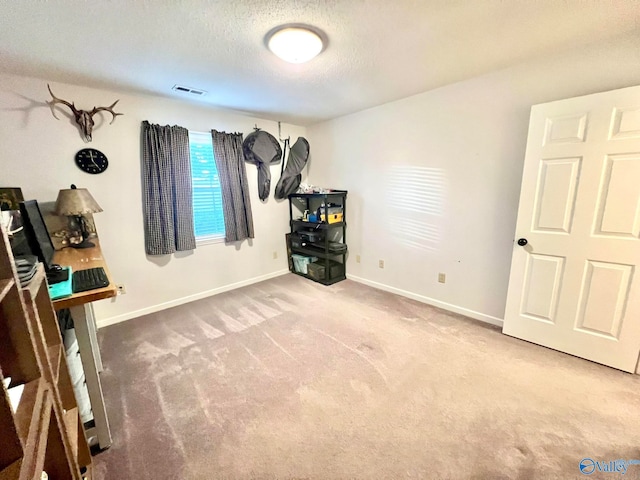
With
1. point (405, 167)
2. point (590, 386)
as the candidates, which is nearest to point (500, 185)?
point (405, 167)

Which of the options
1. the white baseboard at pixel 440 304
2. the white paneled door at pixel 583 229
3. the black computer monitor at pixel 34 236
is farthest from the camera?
the white baseboard at pixel 440 304

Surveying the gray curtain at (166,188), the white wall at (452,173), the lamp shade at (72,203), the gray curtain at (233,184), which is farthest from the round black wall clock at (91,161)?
the white wall at (452,173)

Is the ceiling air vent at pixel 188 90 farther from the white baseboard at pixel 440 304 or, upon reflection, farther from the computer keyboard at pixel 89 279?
the white baseboard at pixel 440 304

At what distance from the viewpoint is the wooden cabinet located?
1.90 ft

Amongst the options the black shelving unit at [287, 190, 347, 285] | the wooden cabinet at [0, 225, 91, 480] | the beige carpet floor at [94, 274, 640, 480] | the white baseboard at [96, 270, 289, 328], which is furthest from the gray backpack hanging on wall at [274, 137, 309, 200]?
the wooden cabinet at [0, 225, 91, 480]

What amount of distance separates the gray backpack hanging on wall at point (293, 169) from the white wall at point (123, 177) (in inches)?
6.1

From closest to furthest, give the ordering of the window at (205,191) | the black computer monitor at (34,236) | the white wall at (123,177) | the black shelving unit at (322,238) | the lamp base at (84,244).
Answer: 1. the black computer monitor at (34,236)
2. the white wall at (123,177)
3. the lamp base at (84,244)
4. the window at (205,191)
5. the black shelving unit at (322,238)

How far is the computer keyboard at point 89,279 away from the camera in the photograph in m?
1.37

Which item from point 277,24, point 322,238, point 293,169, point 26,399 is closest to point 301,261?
point 322,238

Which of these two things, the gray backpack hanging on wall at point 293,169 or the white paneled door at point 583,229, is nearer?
the white paneled door at point 583,229

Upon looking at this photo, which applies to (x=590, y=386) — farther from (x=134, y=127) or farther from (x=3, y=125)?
(x=3, y=125)

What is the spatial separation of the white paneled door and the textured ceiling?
0.54 m

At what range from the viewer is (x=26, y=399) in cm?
74

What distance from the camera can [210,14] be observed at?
1.50m
